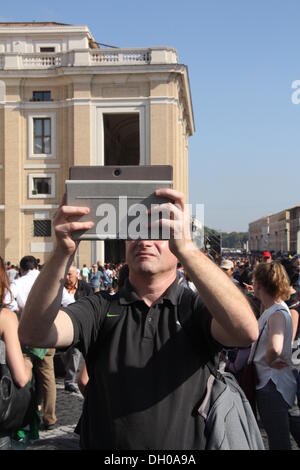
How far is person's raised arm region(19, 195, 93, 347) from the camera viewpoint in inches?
86.7

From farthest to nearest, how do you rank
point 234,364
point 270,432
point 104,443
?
1. point 234,364
2. point 270,432
3. point 104,443

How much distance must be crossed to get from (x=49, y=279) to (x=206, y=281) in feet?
1.98

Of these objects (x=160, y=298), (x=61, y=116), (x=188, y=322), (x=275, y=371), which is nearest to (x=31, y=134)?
(x=61, y=116)

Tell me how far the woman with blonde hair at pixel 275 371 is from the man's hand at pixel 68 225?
2469 millimetres

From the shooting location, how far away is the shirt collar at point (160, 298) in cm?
269

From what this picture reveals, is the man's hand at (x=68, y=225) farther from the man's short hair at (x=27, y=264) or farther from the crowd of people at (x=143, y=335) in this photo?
the man's short hair at (x=27, y=264)

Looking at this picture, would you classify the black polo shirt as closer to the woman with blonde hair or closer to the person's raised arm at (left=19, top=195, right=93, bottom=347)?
the person's raised arm at (left=19, top=195, right=93, bottom=347)

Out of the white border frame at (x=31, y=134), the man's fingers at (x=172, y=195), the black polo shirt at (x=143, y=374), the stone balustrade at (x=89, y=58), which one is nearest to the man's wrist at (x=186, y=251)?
the man's fingers at (x=172, y=195)

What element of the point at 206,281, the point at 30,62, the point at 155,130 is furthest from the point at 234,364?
the point at 30,62

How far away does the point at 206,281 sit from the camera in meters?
2.24

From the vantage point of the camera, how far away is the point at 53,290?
92.2 inches

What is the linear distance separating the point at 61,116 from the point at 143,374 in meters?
40.7

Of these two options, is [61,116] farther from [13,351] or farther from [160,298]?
[160,298]
